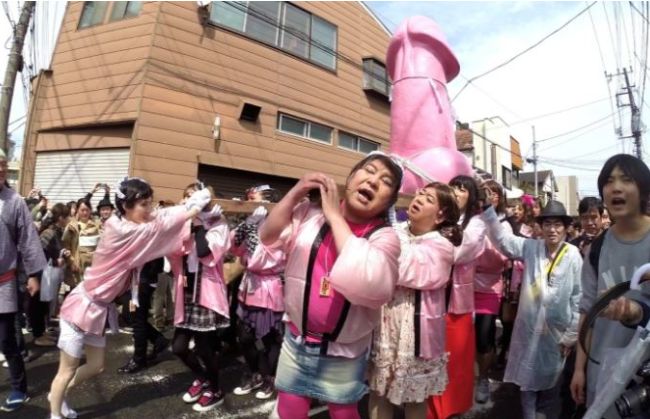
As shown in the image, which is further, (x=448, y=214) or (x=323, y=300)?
(x=448, y=214)

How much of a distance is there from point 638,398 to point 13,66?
9608 mm

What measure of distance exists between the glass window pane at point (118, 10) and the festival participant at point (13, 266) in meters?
8.00

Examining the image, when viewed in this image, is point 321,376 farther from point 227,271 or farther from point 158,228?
point 227,271

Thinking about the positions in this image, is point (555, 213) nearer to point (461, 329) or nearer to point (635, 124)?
point (461, 329)

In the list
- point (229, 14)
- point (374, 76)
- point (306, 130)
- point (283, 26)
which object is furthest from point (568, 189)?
point (229, 14)

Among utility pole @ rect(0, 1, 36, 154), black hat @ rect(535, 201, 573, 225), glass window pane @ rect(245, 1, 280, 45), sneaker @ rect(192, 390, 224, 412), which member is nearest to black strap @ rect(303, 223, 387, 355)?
black hat @ rect(535, 201, 573, 225)

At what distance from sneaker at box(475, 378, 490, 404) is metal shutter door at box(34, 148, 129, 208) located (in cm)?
806

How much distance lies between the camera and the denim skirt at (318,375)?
1.83 meters

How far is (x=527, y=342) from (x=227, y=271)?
10.2 feet

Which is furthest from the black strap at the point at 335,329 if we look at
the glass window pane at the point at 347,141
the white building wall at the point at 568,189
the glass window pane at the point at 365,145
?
the white building wall at the point at 568,189

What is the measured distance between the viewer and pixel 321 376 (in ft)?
6.01

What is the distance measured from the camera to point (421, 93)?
4434 millimetres

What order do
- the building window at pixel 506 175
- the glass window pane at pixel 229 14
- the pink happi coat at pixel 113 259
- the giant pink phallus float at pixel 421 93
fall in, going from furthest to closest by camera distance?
1. the building window at pixel 506 175
2. the glass window pane at pixel 229 14
3. the giant pink phallus float at pixel 421 93
4. the pink happi coat at pixel 113 259

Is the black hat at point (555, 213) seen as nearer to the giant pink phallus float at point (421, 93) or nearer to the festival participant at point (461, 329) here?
the festival participant at point (461, 329)
